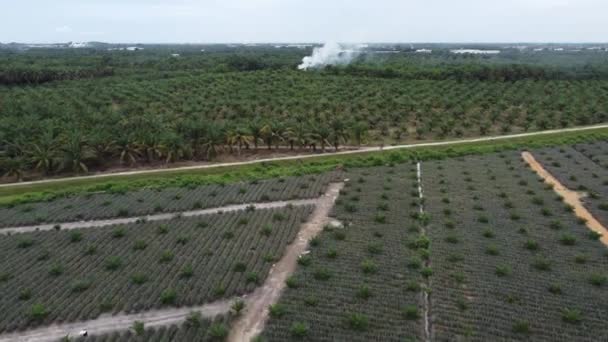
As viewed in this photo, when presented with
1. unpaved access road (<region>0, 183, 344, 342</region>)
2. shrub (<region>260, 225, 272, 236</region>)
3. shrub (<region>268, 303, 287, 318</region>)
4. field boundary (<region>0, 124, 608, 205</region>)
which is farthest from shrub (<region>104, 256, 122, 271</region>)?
field boundary (<region>0, 124, 608, 205</region>)

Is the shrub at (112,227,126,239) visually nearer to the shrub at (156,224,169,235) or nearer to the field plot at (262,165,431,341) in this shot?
the shrub at (156,224,169,235)

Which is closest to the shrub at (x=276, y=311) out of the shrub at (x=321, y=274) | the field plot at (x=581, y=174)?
the shrub at (x=321, y=274)

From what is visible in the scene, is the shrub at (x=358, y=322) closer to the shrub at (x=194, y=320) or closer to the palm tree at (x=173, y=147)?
the shrub at (x=194, y=320)

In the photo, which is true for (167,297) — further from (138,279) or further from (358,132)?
(358,132)

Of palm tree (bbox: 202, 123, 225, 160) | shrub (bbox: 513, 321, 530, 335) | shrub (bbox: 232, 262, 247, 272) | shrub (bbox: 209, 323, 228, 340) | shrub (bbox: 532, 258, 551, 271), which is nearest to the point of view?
shrub (bbox: 209, 323, 228, 340)

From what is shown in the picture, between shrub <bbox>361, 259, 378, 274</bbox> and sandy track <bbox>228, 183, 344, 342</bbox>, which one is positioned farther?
shrub <bbox>361, 259, 378, 274</bbox>

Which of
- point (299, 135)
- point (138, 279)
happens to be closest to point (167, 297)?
point (138, 279)
